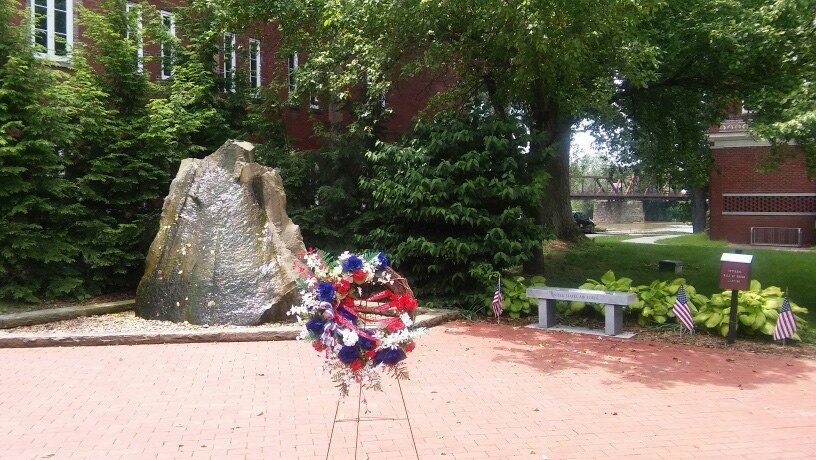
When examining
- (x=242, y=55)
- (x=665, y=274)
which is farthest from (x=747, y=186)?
(x=242, y=55)

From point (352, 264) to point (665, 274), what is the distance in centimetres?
1277

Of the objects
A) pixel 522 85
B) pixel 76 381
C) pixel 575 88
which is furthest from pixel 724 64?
pixel 76 381

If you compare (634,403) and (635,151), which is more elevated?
(635,151)

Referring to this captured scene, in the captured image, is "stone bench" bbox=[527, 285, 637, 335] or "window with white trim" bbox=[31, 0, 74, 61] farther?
"window with white trim" bbox=[31, 0, 74, 61]


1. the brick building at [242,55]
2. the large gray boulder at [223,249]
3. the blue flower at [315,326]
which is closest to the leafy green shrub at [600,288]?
the large gray boulder at [223,249]

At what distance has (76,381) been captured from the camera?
7.47 metres

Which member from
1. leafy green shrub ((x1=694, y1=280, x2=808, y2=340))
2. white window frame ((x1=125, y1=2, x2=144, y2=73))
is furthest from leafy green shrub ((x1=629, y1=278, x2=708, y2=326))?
white window frame ((x1=125, y1=2, x2=144, y2=73))

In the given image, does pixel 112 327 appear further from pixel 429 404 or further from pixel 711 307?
pixel 711 307

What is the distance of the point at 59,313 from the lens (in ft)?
35.4

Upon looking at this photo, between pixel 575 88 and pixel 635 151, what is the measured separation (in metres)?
10.4

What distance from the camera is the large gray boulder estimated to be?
405 inches

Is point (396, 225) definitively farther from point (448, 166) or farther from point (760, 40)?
point (760, 40)

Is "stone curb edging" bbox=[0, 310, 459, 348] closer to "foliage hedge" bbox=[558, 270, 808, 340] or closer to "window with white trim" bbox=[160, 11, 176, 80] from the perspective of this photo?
"foliage hedge" bbox=[558, 270, 808, 340]

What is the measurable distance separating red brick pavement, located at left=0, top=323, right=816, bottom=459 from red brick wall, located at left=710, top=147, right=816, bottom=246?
22030 millimetres
